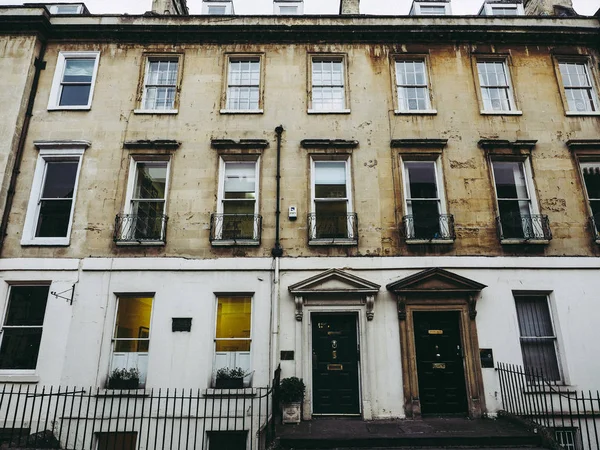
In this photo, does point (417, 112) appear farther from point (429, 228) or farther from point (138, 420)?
point (138, 420)

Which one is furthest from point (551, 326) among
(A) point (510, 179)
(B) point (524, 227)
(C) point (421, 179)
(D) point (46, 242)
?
(D) point (46, 242)

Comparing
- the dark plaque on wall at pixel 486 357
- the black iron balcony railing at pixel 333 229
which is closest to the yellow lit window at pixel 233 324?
the black iron balcony railing at pixel 333 229

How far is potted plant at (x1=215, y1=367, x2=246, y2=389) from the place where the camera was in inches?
361

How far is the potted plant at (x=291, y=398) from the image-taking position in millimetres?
8578

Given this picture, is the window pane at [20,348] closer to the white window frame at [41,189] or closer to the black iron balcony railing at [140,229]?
the white window frame at [41,189]

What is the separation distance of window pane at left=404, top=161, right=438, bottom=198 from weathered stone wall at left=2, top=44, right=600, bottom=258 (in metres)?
0.38

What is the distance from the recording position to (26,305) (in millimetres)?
9805

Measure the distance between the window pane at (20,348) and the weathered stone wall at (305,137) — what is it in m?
1.93

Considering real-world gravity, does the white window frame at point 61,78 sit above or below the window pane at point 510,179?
above

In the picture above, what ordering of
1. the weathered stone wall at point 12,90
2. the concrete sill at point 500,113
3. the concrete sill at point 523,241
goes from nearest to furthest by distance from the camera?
the concrete sill at point 523,241 < the weathered stone wall at point 12,90 < the concrete sill at point 500,113

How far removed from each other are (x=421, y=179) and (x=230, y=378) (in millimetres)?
7200

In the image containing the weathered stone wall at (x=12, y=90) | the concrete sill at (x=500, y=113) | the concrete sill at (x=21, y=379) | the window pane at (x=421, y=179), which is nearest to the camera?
the concrete sill at (x=21, y=379)

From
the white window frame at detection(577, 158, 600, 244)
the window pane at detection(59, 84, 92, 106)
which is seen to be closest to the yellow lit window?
the window pane at detection(59, 84, 92, 106)

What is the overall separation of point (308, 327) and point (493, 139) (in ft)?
23.6
